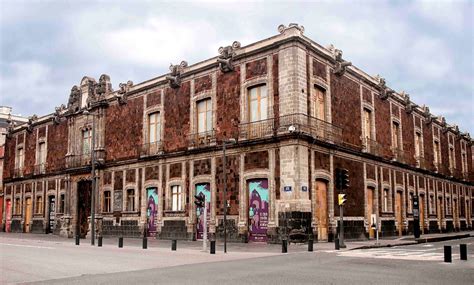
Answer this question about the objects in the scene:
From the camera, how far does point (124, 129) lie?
3153 cm

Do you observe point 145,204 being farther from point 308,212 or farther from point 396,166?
point 396,166

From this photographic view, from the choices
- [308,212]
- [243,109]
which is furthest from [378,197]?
[243,109]

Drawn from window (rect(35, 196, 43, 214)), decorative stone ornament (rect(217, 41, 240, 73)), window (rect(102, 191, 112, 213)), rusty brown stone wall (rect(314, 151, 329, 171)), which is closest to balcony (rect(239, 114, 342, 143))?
rusty brown stone wall (rect(314, 151, 329, 171))

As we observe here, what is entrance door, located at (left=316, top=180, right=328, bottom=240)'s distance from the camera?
23.5 metres

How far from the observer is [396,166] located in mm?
31656

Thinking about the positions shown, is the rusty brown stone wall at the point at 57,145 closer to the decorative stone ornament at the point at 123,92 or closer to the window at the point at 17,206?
the window at the point at 17,206

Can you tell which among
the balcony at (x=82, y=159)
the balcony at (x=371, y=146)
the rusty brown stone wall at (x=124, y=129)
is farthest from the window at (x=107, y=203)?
the balcony at (x=371, y=146)

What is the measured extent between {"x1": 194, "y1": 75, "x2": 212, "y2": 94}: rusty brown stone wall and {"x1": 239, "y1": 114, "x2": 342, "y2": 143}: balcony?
12.2 ft

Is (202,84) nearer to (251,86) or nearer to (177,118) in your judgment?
(177,118)

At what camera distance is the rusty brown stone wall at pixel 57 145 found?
121 ft

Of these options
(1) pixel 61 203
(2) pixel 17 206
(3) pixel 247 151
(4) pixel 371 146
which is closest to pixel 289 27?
(3) pixel 247 151

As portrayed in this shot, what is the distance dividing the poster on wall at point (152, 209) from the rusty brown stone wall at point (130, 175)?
1.68 metres

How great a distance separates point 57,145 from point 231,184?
1905cm

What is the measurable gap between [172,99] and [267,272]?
18.6 metres
